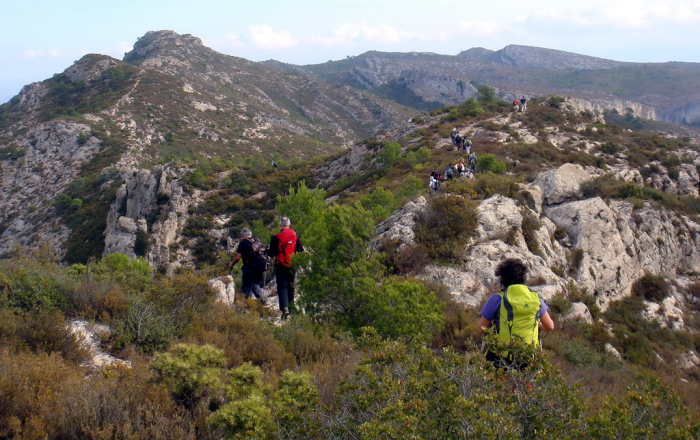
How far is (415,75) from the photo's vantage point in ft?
463

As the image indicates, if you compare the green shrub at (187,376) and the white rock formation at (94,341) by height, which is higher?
the green shrub at (187,376)

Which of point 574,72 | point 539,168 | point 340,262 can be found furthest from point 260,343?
point 574,72

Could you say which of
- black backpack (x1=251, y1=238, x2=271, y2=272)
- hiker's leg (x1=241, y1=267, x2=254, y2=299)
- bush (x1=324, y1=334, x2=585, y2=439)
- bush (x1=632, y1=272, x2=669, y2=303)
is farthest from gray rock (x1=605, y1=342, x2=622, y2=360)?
hiker's leg (x1=241, y1=267, x2=254, y2=299)

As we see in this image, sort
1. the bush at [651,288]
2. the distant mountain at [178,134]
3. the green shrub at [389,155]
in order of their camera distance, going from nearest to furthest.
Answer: the bush at [651,288], the green shrub at [389,155], the distant mountain at [178,134]

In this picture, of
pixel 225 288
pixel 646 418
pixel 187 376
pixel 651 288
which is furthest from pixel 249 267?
pixel 651 288

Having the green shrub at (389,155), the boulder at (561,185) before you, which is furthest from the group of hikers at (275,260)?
the green shrub at (389,155)

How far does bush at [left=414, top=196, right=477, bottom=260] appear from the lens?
33.8 ft

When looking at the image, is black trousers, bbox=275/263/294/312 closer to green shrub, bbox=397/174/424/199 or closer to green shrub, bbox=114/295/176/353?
green shrub, bbox=114/295/176/353

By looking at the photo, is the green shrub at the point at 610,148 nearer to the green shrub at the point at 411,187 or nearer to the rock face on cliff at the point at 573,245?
the rock face on cliff at the point at 573,245

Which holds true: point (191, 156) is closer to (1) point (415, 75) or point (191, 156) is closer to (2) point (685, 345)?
(2) point (685, 345)

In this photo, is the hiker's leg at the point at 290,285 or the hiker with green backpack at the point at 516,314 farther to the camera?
the hiker's leg at the point at 290,285

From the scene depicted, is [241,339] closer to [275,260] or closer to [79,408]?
[79,408]

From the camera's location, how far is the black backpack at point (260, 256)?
7.87 meters

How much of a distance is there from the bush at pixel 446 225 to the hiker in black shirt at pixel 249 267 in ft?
14.9
